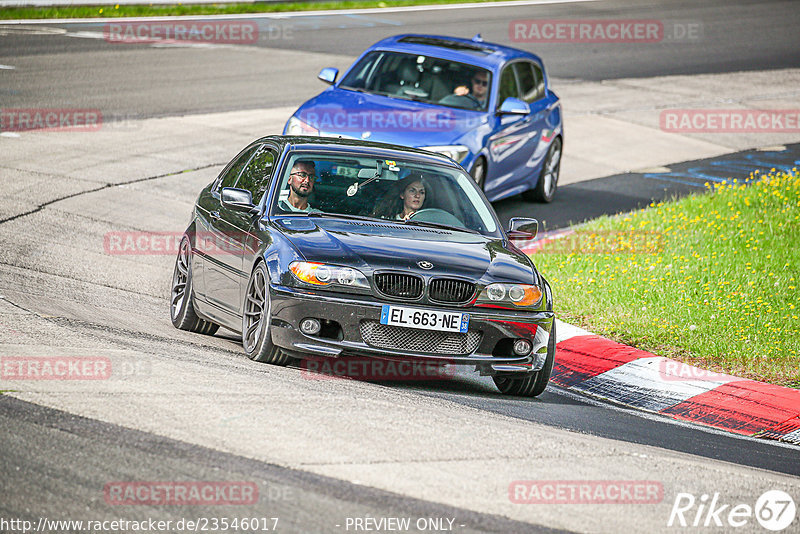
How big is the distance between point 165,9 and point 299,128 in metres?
17.6

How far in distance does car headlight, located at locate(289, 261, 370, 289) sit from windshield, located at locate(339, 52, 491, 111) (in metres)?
7.11

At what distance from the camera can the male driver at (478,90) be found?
14409mm

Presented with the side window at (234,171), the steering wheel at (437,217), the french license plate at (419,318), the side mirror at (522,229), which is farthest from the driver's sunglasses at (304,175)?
the french license plate at (419,318)

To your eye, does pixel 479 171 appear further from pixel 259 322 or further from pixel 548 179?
pixel 259 322

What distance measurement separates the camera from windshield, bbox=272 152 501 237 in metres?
8.46

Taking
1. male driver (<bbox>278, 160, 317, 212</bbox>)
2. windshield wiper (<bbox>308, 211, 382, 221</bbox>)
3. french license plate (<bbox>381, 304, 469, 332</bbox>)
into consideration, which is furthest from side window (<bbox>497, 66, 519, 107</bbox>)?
french license plate (<bbox>381, 304, 469, 332</bbox>)

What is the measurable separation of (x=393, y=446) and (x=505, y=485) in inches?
24.9

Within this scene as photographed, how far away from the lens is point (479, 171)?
13797mm

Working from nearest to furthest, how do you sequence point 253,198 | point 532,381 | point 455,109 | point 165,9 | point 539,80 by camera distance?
point 532,381, point 253,198, point 455,109, point 539,80, point 165,9

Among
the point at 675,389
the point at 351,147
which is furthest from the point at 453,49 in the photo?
the point at 675,389

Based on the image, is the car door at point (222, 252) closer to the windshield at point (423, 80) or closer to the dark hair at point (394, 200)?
the dark hair at point (394, 200)

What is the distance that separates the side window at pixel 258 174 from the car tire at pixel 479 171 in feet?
15.4

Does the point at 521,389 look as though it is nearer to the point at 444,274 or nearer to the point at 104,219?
the point at 444,274

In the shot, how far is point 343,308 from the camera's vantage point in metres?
7.32
